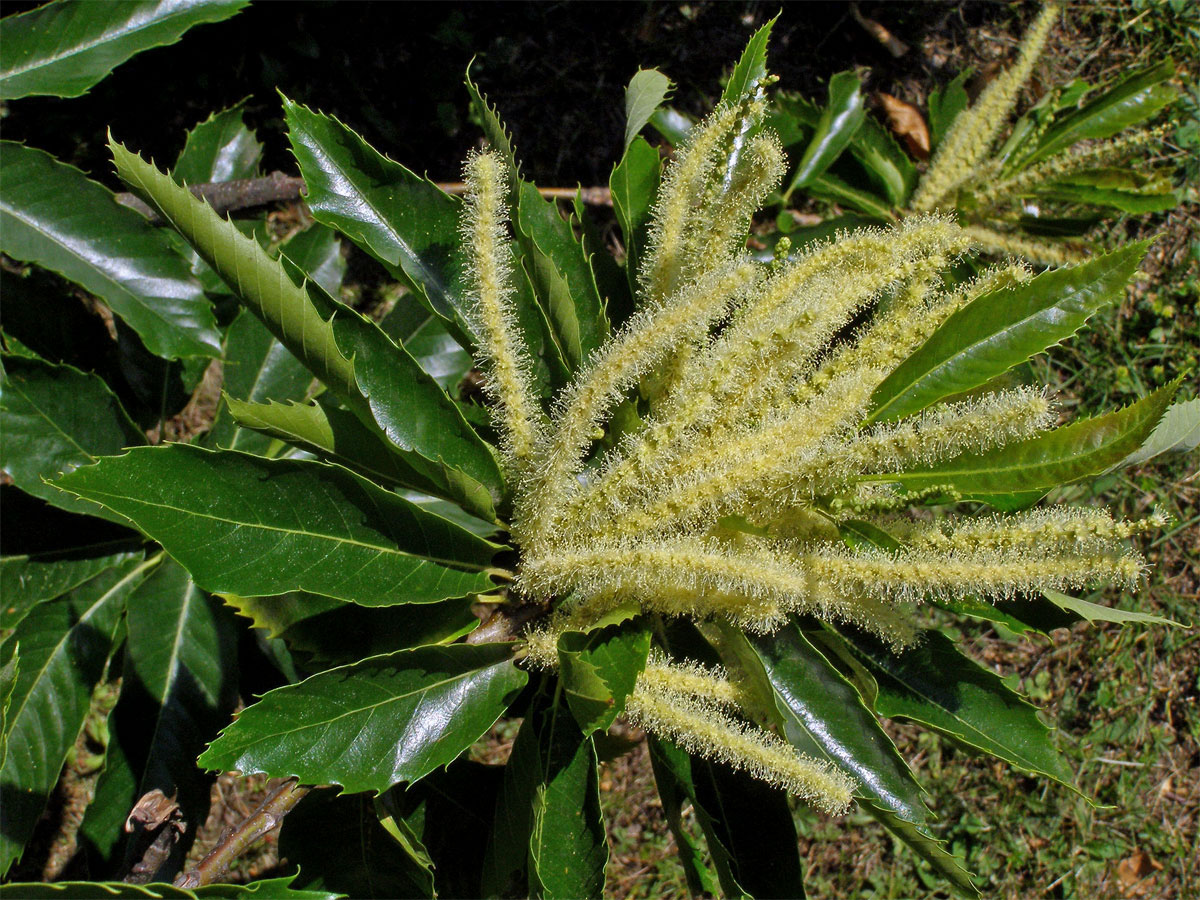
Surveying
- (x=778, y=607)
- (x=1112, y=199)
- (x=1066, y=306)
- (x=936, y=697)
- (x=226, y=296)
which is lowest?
(x=936, y=697)

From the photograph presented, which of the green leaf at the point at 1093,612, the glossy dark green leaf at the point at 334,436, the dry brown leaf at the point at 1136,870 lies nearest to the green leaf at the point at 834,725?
the green leaf at the point at 1093,612

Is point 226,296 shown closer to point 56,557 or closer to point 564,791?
point 56,557

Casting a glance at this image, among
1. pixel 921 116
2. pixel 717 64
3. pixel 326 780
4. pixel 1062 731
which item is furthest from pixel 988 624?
pixel 326 780

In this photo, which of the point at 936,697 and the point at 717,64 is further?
the point at 717,64

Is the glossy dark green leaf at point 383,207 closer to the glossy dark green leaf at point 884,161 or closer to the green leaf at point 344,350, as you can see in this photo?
the green leaf at point 344,350

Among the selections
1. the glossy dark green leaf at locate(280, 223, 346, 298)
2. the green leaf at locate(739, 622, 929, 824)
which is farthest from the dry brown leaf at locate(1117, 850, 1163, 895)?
the glossy dark green leaf at locate(280, 223, 346, 298)

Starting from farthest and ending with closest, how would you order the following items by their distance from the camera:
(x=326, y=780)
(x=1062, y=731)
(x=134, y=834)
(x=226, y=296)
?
(x=1062, y=731)
(x=226, y=296)
(x=134, y=834)
(x=326, y=780)
